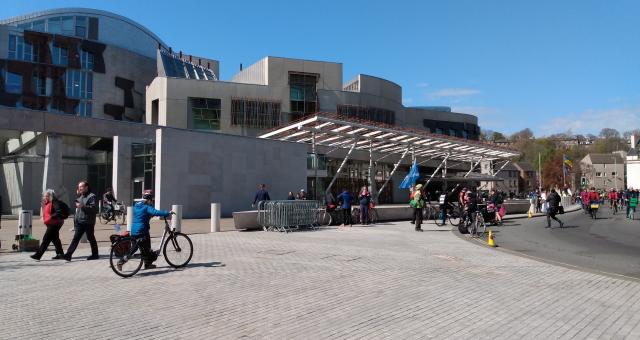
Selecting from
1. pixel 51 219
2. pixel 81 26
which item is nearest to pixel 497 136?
pixel 81 26

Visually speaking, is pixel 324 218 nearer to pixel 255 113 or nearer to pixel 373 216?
pixel 373 216

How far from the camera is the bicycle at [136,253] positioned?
845 centimetres

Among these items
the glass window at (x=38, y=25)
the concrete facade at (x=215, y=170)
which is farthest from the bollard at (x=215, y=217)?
the glass window at (x=38, y=25)

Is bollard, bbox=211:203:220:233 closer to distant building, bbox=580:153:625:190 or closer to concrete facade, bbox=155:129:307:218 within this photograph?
concrete facade, bbox=155:129:307:218

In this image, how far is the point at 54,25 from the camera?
6262cm

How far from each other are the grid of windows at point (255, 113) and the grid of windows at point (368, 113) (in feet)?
22.6

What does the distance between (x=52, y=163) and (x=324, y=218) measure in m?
19.1

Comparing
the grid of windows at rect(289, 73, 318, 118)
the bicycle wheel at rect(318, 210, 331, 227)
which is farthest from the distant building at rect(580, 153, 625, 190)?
the bicycle wheel at rect(318, 210, 331, 227)

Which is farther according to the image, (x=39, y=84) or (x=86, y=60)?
(x=86, y=60)

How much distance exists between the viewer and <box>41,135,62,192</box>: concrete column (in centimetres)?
2956

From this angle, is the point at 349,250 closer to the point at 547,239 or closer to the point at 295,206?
the point at 295,206

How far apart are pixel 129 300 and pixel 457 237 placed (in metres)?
11.9

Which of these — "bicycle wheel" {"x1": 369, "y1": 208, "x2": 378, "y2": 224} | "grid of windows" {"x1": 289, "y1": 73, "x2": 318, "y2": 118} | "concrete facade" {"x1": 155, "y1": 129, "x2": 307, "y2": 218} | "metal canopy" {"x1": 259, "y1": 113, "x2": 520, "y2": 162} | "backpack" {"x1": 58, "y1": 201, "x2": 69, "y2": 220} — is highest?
"grid of windows" {"x1": 289, "y1": 73, "x2": 318, "y2": 118}

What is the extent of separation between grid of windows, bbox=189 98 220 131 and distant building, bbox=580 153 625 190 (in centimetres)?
9708
